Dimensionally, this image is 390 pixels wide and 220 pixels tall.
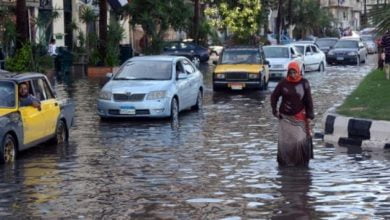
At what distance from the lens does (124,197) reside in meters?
11.8

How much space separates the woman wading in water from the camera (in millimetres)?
13930

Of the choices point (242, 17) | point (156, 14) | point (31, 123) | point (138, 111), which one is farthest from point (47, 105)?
point (242, 17)

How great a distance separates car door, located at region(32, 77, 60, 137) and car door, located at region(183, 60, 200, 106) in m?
6.98

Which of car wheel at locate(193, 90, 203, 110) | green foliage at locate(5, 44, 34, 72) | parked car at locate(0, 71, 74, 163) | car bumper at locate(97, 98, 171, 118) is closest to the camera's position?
parked car at locate(0, 71, 74, 163)

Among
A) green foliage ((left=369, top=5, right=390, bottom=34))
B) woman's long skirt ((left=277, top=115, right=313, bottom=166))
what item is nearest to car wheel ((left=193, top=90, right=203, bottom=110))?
woman's long skirt ((left=277, top=115, right=313, bottom=166))

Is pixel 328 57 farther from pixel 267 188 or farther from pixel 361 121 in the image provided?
pixel 267 188

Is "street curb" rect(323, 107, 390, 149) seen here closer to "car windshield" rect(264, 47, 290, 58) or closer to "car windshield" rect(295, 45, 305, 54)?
"car windshield" rect(264, 47, 290, 58)

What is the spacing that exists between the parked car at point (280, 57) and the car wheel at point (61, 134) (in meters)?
19.9

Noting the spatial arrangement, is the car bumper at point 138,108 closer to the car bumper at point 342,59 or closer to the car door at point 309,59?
the car door at point 309,59

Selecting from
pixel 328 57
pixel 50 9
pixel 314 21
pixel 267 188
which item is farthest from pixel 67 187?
pixel 314 21

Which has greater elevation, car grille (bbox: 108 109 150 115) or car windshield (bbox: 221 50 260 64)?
car windshield (bbox: 221 50 260 64)

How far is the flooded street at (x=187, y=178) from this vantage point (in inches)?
432

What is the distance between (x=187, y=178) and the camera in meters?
13.4

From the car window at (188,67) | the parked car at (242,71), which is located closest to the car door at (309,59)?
the parked car at (242,71)
